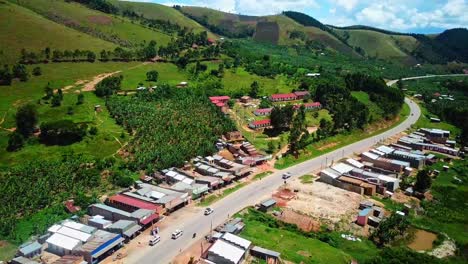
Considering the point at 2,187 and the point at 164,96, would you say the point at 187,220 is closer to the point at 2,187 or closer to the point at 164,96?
the point at 2,187

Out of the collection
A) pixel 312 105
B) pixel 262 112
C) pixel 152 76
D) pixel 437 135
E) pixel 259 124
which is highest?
pixel 152 76

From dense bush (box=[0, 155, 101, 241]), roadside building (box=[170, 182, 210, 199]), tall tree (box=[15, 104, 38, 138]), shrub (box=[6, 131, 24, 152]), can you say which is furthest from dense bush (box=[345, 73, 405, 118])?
shrub (box=[6, 131, 24, 152])

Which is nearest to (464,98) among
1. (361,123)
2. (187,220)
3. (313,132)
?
(361,123)

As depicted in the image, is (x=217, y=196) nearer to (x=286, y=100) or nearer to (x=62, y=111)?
(x=62, y=111)

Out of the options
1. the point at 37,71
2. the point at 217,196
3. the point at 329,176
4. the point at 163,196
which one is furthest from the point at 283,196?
the point at 37,71

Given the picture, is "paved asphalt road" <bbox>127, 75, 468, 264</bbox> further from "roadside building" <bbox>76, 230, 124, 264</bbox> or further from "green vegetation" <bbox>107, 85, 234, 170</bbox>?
"green vegetation" <bbox>107, 85, 234, 170</bbox>

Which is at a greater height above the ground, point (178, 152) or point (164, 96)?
point (164, 96)
